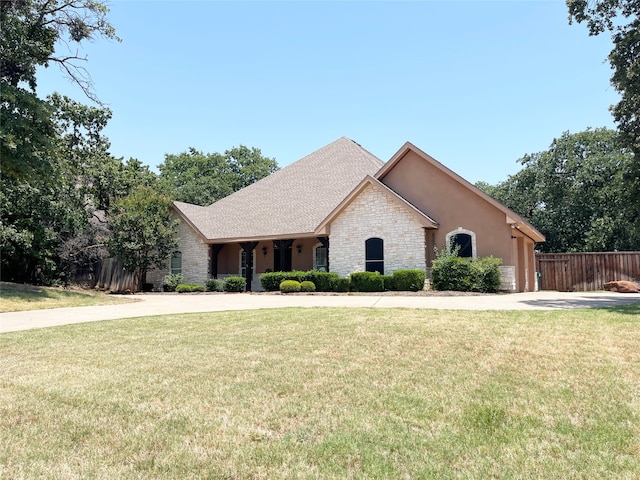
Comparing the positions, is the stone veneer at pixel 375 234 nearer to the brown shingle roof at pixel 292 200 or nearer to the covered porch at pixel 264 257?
the covered porch at pixel 264 257

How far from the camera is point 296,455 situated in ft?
10.2

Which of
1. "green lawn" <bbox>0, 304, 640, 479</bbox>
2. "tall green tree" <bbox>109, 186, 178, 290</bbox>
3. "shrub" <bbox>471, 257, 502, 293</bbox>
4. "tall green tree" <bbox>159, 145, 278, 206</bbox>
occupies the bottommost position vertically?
"green lawn" <bbox>0, 304, 640, 479</bbox>

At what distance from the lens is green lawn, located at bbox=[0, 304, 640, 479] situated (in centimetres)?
301

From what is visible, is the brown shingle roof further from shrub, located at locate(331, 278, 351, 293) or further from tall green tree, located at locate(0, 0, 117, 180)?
tall green tree, located at locate(0, 0, 117, 180)

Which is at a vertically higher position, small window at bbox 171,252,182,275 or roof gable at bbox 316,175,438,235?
roof gable at bbox 316,175,438,235

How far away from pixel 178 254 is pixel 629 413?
80.8 feet

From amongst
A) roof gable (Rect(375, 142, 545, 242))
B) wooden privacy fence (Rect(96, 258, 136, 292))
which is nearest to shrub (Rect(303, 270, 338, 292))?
roof gable (Rect(375, 142, 545, 242))

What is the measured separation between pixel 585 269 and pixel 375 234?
41.7ft

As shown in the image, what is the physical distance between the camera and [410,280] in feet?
57.3

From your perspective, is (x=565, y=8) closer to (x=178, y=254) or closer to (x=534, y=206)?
(x=178, y=254)

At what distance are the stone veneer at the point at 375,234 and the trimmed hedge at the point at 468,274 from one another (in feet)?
5.22

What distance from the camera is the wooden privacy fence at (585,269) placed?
2323 centimetres

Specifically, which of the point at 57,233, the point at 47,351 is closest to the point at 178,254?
the point at 57,233

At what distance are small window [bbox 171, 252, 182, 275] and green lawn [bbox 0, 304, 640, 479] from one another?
1836 cm
